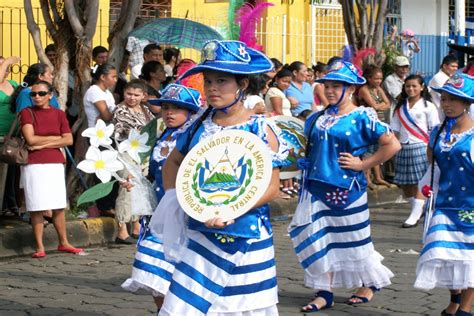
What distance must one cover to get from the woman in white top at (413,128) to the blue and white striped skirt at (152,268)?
6108mm

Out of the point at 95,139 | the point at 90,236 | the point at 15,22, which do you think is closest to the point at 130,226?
the point at 90,236

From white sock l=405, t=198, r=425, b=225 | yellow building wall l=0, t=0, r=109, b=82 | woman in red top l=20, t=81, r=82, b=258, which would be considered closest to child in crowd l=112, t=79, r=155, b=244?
woman in red top l=20, t=81, r=82, b=258

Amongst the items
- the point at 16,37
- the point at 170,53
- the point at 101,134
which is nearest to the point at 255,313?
the point at 101,134

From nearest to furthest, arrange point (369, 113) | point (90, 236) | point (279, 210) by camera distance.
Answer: point (369, 113) < point (90, 236) < point (279, 210)

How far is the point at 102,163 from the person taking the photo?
7602mm

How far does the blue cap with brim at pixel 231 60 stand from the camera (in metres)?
5.64

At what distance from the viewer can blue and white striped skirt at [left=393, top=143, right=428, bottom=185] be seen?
43.4ft

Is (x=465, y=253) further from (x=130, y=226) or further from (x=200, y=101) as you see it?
(x=130, y=226)

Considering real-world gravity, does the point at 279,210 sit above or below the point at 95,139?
below

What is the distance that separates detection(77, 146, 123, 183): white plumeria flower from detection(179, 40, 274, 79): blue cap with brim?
1921 millimetres

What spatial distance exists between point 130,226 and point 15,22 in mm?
5907

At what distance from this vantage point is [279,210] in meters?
13.7

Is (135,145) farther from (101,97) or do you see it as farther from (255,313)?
(101,97)

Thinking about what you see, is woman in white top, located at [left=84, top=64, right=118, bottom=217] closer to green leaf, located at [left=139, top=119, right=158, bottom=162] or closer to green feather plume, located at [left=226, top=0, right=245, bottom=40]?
green feather plume, located at [left=226, top=0, right=245, bottom=40]
